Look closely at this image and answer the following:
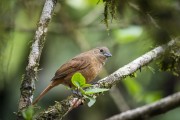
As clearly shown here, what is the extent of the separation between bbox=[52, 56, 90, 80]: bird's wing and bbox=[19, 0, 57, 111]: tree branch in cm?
178

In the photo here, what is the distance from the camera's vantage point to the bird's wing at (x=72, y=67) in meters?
4.18

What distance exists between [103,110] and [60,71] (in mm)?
2729

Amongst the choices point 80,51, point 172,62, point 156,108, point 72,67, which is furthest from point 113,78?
point 80,51

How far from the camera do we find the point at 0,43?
2586 mm

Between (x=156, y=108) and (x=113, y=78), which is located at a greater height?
(x=113, y=78)

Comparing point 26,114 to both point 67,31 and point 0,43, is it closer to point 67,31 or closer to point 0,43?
point 0,43

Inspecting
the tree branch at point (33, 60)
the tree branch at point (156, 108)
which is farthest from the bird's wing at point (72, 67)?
the tree branch at point (33, 60)

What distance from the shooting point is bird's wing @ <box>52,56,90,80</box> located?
4.18 meters

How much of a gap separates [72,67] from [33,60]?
2.03m

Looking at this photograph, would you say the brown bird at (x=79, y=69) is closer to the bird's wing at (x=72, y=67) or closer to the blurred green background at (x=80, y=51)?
the bird's wing at (x=72, y=67)

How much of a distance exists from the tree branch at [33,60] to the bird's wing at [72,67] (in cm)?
178

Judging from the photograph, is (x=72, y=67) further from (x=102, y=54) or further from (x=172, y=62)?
(x=172, y=62)

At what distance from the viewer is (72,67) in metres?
4.29

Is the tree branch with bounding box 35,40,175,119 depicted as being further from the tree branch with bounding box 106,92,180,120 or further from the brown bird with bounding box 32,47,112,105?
the brown bird with bounding box 32,47,112,105
